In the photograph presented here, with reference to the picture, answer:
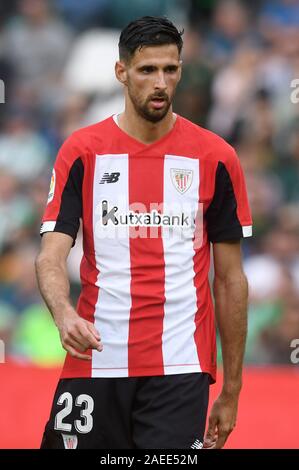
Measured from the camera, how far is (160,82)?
418 cm

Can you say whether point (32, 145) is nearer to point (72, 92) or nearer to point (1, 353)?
point (72, 92)

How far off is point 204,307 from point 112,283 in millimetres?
368

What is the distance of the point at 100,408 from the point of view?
4129 mm

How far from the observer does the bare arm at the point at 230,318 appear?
4363 millimetres

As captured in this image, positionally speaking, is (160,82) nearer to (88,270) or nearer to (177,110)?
(88,270)

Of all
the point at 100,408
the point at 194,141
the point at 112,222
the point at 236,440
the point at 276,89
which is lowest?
the point at 236,440

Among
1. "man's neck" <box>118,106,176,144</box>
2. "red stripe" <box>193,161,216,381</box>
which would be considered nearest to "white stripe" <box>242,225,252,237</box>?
"red stripe" <box>193,161,216,381</box>

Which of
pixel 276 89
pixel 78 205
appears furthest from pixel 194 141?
pixel 276 89

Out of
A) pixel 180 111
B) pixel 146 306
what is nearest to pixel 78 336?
pixel 146 306

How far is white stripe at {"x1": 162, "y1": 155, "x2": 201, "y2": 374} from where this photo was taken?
4180 millimetres

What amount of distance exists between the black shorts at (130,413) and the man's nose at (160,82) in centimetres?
107

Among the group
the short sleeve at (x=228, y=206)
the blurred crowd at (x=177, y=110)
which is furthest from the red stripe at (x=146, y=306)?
the blurred crowd at (x=177, y=110)

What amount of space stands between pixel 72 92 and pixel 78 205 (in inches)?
200

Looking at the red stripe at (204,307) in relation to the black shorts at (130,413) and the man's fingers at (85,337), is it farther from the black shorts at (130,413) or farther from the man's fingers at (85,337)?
the man's fingers at (85,337)
